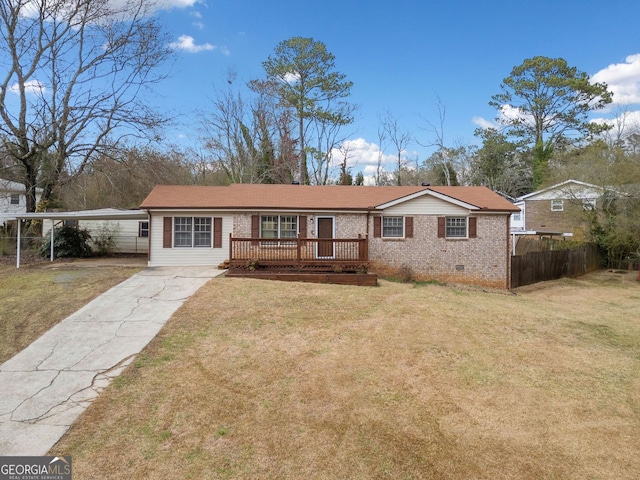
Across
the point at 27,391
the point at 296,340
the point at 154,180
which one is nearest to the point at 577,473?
the point at 296,340

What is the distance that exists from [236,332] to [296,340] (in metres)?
1.20

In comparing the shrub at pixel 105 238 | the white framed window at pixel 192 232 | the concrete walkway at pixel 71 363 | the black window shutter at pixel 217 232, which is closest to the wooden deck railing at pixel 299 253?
the black window shutter at pixel 217 232

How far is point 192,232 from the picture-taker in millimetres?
14062

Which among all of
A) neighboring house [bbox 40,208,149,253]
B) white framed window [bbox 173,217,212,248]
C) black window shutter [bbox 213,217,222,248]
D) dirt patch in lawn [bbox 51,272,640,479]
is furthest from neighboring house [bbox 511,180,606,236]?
Answer: neighboring house [bbox 40,208,149,253]

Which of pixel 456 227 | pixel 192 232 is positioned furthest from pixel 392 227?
pixel 192 232

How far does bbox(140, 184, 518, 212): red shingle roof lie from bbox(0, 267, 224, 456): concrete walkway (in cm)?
544

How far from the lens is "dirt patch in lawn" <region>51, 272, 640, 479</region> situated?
3379mm

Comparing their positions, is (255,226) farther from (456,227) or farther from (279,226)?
(456,227)

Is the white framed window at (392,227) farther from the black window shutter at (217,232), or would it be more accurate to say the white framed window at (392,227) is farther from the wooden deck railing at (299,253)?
the black window shutter at (217,232)

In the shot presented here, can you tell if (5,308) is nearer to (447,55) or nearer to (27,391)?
(27,391)

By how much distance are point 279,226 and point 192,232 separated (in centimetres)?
344

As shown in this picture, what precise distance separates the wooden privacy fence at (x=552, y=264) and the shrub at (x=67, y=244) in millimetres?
19577

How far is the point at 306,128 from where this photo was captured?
1139 inches

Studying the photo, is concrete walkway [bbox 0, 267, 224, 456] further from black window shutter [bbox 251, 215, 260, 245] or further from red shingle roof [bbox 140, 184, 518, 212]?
red shingle roof [bbox 140, 184, 518, 212]
